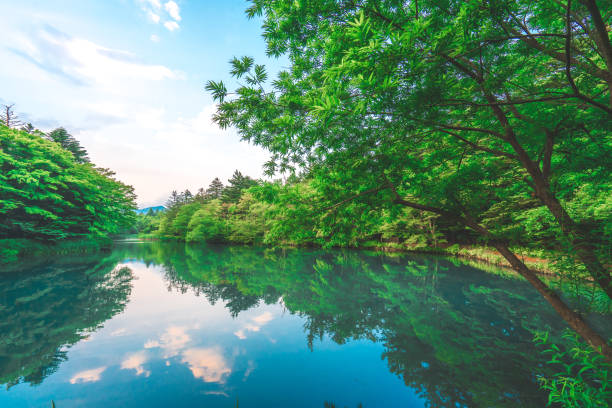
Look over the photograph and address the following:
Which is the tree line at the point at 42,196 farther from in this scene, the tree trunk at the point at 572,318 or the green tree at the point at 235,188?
the tree trunk at the point at 572,318

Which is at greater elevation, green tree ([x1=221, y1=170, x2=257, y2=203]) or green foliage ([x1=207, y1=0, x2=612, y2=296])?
green tree ([x1=221, y1=170, x2=257, y2=203])

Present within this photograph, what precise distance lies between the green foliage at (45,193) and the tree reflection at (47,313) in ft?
25.5

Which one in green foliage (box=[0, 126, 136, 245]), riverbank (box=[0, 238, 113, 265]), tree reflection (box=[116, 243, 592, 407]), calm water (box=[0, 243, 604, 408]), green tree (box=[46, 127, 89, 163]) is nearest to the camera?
calm water (box=[0, 243, 604, 408])

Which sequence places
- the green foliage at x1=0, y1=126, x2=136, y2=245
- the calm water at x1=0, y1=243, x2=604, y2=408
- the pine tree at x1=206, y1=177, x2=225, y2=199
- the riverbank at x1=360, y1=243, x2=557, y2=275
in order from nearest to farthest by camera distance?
1. the calm water at x1=0, y1=243, x2=604, y2=408
2. the riverbank at x1=360, y1=243, x2=557, y2=275
3. the green foliage at x1=0, y1=126, x2=136, y2=245
4. the pine tree at x1=206, y1=177, x2=225, y2=199

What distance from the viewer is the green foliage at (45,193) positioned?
1406 cm

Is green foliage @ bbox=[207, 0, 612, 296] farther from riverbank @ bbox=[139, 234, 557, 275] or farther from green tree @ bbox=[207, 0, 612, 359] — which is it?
riverbank @ bbox=[139, 234, 557, 275]

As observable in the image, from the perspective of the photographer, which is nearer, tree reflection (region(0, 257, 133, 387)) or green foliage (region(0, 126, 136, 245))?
tree reflection (region(0, 257, 133, 387))

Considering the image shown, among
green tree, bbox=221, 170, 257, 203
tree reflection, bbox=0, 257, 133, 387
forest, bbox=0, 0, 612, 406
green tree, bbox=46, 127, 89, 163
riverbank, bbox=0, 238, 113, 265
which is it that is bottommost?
tree reflection, bbox=0, 257, 133, 387

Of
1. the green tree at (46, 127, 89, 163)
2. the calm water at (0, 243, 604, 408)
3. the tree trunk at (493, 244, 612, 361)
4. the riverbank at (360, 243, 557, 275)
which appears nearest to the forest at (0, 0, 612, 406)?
the tree trunk at (493, 244, 612, 361)

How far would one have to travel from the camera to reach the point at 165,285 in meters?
9.02

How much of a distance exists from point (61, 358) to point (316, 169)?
5.38m

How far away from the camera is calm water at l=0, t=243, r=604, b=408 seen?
3033mm

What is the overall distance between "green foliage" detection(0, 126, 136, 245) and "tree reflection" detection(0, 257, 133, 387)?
7781 millimetres

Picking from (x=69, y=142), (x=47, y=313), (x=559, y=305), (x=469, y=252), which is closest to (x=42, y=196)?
(x=47, y=313)
